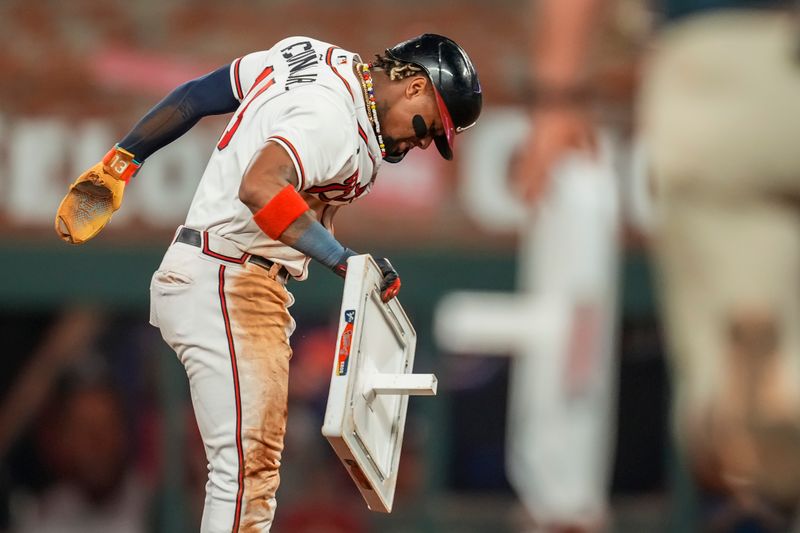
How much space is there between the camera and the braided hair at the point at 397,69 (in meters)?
5.27

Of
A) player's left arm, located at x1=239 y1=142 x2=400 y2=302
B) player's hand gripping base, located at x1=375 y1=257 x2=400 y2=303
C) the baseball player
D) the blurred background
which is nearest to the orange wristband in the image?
player's left arm, located at x1=239 y1=142 x2=400 y2=302

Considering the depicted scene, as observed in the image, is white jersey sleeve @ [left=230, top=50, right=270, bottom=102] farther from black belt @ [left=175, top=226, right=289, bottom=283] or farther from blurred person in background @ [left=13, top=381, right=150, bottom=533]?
blurred person in background @ [left=13, top=381, right=150, bottom=533]

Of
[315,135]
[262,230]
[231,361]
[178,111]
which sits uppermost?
[178,111]

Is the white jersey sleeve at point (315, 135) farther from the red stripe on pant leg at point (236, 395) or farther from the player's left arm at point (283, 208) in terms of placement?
the red stripe on pant leg at point (236, 395)

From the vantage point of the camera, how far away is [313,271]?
951cm

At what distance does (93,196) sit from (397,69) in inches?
42.6

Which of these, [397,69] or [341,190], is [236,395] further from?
[397,69]

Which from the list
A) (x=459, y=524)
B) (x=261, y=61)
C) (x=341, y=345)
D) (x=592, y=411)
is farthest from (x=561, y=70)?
(x=341, y=345)

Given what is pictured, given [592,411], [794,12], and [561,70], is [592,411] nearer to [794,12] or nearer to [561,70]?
[561,70]

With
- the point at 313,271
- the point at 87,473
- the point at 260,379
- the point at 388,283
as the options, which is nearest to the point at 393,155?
the point at 388,283

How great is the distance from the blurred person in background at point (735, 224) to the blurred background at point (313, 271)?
201 inches

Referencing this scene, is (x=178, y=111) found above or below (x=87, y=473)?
above

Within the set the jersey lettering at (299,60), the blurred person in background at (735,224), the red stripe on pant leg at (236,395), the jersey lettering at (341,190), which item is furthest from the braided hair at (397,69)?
the blurred person in background at (735,224)

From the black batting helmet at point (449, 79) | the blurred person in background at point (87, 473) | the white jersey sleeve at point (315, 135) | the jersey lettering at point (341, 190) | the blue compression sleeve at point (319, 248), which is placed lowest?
the blurred person in background at point (87, 473)
